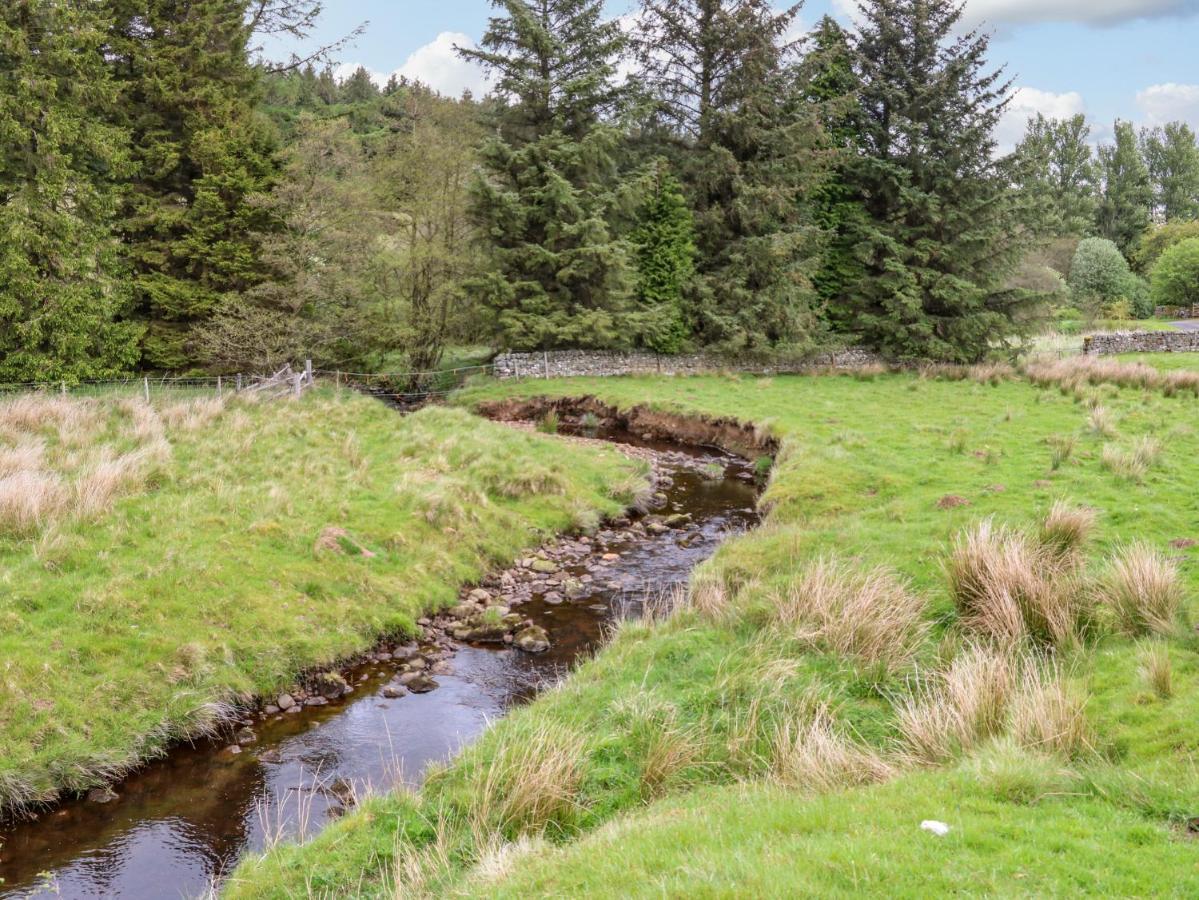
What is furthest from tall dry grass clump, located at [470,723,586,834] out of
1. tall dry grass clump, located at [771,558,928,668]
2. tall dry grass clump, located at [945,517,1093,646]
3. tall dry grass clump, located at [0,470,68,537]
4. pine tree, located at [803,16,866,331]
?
pine tree, located at [803,16,866,331]

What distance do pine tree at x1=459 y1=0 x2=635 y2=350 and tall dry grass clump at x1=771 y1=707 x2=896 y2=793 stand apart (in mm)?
28028

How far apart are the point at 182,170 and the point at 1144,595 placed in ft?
112

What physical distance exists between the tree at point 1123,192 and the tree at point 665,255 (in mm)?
62118

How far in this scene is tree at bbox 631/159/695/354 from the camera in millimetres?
36500

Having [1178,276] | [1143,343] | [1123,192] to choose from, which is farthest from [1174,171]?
[1143,343]

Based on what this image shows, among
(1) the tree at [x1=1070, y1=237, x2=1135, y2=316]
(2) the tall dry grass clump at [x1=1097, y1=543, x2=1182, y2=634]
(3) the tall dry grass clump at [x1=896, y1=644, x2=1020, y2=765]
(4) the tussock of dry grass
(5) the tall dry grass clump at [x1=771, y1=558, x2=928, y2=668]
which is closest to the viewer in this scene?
(3) the tall dry grass clump at [x1=896, y1=644, x2=1020, y2=765]

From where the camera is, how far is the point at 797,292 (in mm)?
36531

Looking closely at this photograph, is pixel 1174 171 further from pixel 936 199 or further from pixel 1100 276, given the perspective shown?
pixel 936 199

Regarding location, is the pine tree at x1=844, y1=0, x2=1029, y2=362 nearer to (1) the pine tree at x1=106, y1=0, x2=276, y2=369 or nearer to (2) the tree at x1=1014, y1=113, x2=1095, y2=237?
(1) the pine tree at x1=106, y1=0, x2=276, y2=369

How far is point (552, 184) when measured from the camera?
108 feet

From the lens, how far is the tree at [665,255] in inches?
1437

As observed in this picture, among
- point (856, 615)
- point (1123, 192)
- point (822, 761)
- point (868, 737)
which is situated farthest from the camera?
point (1123, 192)

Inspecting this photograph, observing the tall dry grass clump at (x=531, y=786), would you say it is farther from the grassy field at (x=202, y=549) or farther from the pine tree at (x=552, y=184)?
the pine tree at (x=552, y=184)

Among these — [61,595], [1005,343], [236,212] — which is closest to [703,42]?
[1005,343]
